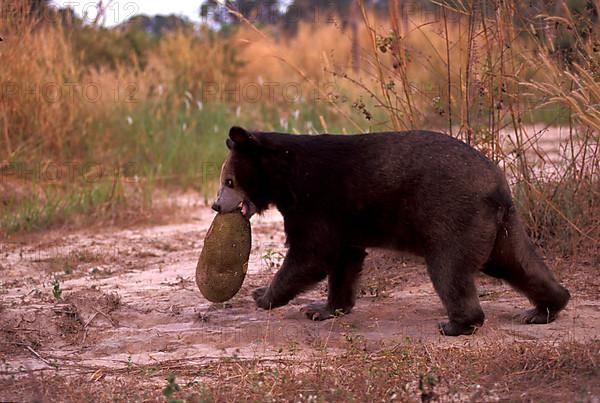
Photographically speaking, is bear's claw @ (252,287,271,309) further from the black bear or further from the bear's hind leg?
the bear's hind leg

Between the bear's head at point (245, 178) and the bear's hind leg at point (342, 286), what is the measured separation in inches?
24.9

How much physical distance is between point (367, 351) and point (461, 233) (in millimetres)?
859

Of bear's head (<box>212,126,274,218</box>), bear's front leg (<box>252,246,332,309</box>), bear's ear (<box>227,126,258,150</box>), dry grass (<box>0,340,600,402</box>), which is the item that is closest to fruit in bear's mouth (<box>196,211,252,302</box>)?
bear's head (<box>212,126,274,218</box>)

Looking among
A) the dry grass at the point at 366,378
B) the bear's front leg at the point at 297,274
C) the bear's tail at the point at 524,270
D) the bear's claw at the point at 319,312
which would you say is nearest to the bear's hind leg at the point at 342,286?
the bear's claw at the point at 319,312

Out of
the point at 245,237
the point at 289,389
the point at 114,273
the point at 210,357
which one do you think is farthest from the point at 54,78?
the point at 289,389

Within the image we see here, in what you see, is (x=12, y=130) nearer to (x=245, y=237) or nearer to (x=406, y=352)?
(x=245, y=237)

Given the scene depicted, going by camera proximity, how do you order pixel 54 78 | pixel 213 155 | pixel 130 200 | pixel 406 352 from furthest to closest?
pixel 213 155
pixel 54 78
pixel 130 200
pixel 406 352

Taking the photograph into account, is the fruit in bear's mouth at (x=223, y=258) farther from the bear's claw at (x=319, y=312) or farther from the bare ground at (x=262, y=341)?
the bear's claw at (x=319, y=312)

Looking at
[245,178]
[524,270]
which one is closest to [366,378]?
[524,270]

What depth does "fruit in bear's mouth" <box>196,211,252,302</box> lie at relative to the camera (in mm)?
5816

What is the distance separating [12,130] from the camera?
1038 cm

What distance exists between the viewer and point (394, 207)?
5.54 m

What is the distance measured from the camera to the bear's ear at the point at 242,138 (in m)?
5.73

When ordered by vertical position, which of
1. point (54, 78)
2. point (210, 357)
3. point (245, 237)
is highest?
point (54, 78)
